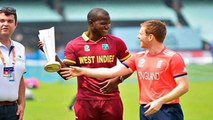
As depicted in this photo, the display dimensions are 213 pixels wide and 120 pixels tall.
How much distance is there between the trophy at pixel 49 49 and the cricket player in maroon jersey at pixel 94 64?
3.26 ft

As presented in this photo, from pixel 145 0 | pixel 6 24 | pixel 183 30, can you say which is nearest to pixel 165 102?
pixel 6 24

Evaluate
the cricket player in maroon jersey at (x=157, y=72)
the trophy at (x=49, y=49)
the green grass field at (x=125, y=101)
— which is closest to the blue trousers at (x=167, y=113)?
the cricket player in maroon jersey at (x=157, y=72)

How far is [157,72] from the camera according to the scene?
630cm

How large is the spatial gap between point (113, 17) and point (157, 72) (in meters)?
34.4

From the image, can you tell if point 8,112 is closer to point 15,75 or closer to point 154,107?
point 15,75

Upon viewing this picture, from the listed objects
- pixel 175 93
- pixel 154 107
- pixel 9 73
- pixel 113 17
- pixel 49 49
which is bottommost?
pixel 113 17

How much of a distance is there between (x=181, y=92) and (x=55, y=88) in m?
15.6

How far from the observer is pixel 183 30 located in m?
36.6

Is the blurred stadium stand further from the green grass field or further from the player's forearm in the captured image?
the player's forearm

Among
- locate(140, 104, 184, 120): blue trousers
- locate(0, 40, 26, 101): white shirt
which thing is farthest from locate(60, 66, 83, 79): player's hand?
locate(140, 104, 184, 120): blue trousers

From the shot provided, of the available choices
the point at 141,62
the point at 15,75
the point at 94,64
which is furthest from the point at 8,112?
the point at 141,62

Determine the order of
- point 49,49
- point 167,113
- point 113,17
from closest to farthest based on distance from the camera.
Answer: point 49,49
point 167,113
point 113,17

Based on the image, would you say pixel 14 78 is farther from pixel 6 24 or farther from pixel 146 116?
pixel 146 116

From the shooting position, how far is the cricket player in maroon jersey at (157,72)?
623 cm
